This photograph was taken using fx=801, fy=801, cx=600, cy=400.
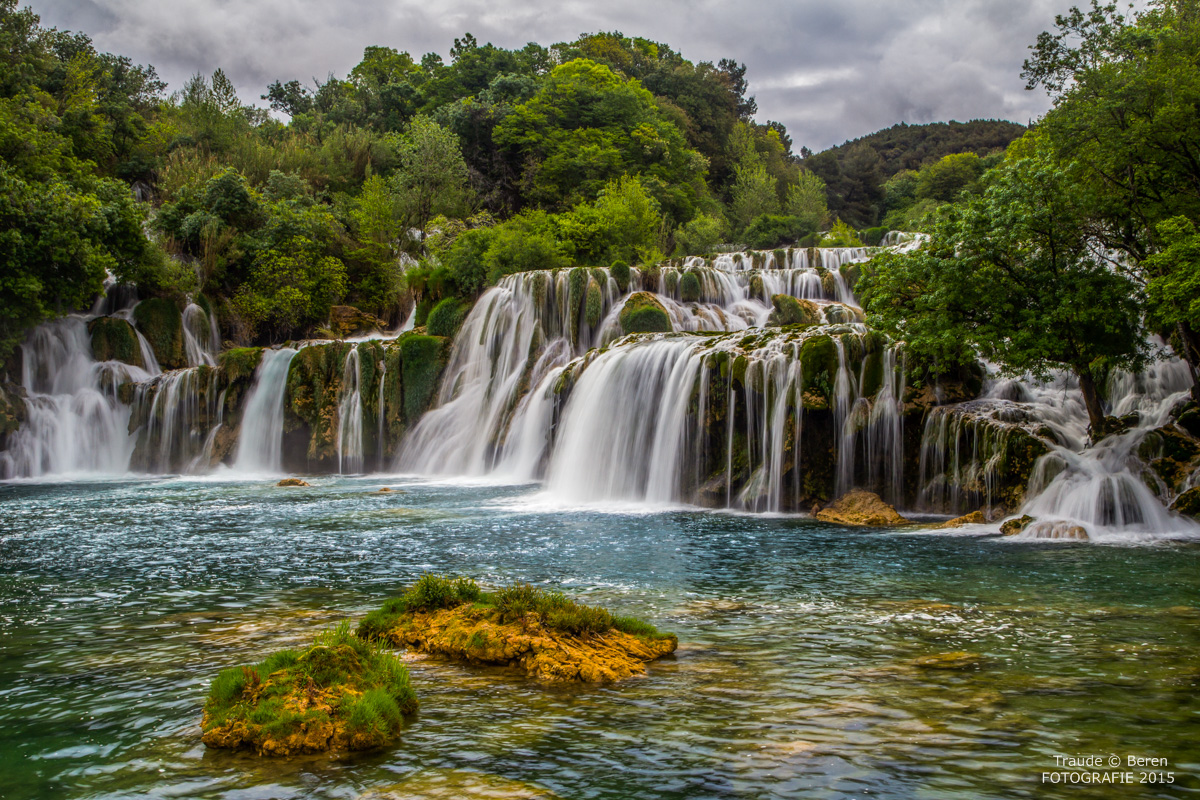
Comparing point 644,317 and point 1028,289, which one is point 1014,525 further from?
point 644,317

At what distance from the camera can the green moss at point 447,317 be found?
112 feet

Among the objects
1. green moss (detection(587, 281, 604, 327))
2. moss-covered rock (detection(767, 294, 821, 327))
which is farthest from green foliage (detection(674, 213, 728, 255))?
moss-covered rock (detection(767, 294, 821, 327))

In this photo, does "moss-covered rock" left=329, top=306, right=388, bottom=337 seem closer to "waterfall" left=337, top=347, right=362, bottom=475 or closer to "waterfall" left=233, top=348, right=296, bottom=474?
"waterfall" left=233, top=348, right=296, bottom=474

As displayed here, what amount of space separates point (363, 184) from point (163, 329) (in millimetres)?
21539

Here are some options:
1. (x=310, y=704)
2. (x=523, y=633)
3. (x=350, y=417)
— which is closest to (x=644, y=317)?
(x=350, y=417)

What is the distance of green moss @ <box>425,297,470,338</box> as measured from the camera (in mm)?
34188

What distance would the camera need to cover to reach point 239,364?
32.6m

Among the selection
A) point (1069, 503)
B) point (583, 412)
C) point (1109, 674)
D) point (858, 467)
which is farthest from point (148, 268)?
point (1109, 674)

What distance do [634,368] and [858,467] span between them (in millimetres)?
7132

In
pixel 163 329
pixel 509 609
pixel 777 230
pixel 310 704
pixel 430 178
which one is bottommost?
pixel 310 704

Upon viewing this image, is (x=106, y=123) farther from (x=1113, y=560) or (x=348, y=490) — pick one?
(x=1113, y=560)

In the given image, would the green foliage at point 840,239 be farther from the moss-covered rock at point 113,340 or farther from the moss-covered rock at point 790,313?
the moss-covered rock at point 113,340

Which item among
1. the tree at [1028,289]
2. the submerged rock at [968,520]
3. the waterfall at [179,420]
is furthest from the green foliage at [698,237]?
A: the submerged rock at [968,520]

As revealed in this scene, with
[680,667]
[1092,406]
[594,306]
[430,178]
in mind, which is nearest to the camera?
[680,667]
